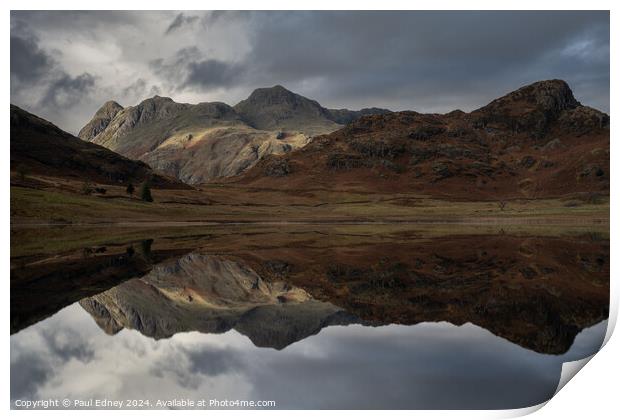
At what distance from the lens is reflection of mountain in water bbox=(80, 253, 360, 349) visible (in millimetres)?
12883

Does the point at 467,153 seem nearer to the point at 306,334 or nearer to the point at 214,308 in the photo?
the point at 214,308

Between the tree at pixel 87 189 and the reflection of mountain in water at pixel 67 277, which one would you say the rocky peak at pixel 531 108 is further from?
the reflection of mountain in water at pixel 67 277

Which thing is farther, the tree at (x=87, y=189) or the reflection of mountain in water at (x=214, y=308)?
the tree at (x=87, y=189)

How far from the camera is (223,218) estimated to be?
81812 millimetres

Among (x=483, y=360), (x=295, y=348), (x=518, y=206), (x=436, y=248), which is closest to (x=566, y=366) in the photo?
(x=483, y=360)

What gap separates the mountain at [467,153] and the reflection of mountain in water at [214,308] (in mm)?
130486

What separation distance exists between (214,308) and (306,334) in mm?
4048

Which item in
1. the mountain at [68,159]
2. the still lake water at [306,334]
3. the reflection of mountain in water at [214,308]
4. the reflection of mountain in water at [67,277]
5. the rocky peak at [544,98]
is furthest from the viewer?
the rocky peak at [544,98]

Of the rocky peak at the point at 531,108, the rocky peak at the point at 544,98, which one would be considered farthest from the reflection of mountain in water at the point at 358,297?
the rocky peak at the point at 544,98

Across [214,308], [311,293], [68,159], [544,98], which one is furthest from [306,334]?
[544,98]

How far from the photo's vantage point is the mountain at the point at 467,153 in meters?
152

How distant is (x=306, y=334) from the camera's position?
12.5 metres
